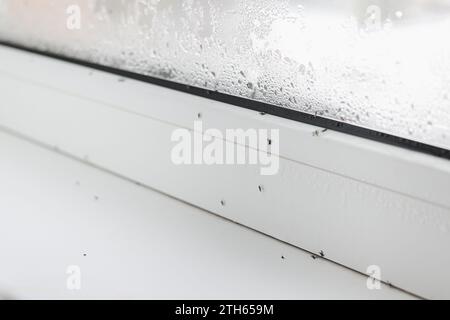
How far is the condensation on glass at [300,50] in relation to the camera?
2.64 ft

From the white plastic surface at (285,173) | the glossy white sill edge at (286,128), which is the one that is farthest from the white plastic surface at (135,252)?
the glossy white sill edge at (286,128)

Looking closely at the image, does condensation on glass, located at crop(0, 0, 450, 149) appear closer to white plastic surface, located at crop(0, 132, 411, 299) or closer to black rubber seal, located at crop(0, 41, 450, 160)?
black rubber seal, located at crop(0, 41, 450, 160)

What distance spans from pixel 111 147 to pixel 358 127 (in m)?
0.61

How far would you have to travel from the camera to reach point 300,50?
0.94 m

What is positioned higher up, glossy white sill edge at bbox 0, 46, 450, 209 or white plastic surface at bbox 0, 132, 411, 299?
glossy white sill edge at bbox 0, 46, 450, 209

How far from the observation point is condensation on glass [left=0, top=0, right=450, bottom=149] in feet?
2.64

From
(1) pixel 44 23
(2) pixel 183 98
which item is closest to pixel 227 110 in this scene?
(2) pixel 183 98

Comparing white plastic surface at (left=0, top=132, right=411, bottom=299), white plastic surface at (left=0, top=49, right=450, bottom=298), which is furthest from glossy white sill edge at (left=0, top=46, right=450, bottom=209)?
white plastic surface at (left=0, top=132, right=411, bottom=299)

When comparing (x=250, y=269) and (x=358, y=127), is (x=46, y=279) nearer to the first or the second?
(x=250, y=269)

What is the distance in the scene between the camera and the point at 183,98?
41.7 inches
